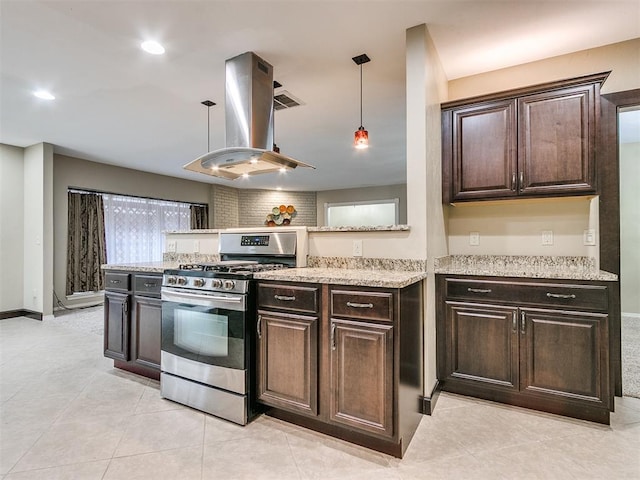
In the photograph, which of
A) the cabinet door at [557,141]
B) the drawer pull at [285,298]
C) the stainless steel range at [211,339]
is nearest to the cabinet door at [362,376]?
the drawer pull at [285,298]

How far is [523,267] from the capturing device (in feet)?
8.63

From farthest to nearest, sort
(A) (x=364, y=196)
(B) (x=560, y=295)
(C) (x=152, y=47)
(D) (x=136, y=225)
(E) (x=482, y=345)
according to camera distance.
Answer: (A) (x=364, y=196), (D) (x=136, y=225), (C) (x=152, y=47), (E) (x=482, y=345), (B) (x=560, y=295)

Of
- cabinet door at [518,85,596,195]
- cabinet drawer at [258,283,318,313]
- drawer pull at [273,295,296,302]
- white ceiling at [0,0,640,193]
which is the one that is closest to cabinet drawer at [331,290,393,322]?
cabinet drawer at [258,283,318,313]

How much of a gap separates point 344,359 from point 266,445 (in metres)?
0.63

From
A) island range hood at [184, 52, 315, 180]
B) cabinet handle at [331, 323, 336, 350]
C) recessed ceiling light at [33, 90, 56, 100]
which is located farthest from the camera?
recessed ceiling light at [33, 90, 56, 100]

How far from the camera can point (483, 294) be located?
2.30m

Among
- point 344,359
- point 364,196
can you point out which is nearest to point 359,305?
point 344,359

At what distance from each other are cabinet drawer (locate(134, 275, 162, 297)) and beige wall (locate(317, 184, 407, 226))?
6341 mm

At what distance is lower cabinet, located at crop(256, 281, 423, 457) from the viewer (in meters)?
1.73

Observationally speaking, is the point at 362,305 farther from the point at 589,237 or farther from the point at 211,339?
the point at 589,237

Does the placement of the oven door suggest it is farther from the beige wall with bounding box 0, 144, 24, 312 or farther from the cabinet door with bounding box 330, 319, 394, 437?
the beige wall with bounding box 0, 144, 24, 312

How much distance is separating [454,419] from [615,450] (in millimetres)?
779

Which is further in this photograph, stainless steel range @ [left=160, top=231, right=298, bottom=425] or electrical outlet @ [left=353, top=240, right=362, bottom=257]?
electrical outlet @ [left=353, top=240, right=362, bottom=257]

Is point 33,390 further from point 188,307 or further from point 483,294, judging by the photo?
point 483,294
